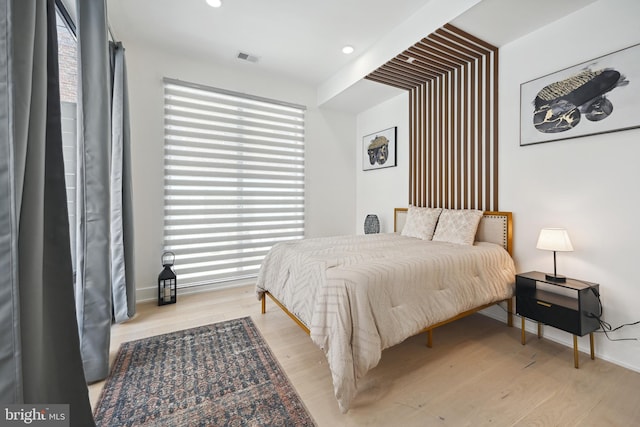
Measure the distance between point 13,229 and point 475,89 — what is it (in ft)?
11.9

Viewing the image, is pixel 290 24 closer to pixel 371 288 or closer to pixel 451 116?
pixel 451 116

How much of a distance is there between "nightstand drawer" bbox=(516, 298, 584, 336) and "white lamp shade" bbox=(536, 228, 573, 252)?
0.42 metres

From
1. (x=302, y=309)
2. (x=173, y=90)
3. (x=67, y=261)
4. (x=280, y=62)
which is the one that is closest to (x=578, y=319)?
(x=302, y=309)

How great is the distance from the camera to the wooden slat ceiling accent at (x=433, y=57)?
249 centimetres

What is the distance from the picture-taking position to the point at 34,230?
958 millimetres

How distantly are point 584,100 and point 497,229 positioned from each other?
1233 mm

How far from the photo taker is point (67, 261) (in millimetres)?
1153

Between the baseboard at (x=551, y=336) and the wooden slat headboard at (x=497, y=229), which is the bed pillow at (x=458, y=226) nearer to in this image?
the wooden slat headboard at (x=497, y=229)

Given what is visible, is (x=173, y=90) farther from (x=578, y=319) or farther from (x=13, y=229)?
(x=578, y=319)

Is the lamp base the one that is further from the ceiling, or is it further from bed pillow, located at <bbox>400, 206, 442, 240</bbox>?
the ceiling

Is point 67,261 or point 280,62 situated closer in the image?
point 67,261

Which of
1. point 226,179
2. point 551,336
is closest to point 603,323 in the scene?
point 551,336

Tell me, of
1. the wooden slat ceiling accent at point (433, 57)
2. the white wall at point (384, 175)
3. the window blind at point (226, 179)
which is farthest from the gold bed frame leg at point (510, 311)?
the window blind at point (226, 179)

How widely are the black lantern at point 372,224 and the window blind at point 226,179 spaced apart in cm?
107
